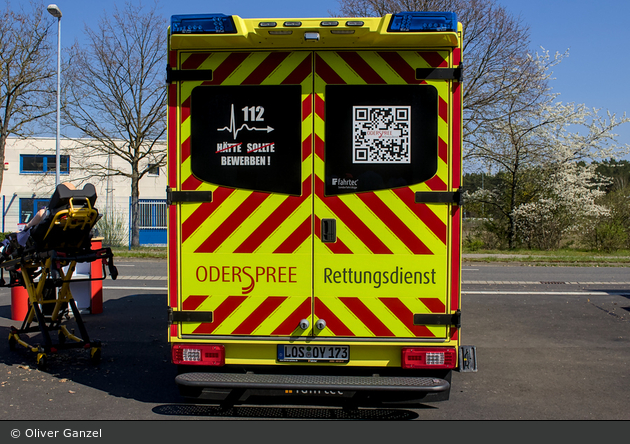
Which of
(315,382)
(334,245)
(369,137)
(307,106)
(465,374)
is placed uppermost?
(307,106)

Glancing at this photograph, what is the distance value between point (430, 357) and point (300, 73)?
2366mm

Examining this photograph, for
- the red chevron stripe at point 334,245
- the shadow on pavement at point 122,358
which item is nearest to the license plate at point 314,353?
the red chevron stripe at point 334,245

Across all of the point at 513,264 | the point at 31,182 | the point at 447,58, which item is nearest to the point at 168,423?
the point at 447,58

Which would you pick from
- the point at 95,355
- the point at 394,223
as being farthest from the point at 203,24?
the point at 95,355

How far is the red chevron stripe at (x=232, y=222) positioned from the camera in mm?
4316

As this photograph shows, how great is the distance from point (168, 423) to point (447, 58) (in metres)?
3.54

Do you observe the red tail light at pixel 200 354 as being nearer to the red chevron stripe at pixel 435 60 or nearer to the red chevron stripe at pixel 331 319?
the red chevron stripe at pixel 331 319

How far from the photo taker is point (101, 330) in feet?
25.4

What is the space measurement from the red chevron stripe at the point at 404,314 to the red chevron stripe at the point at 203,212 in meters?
1.44

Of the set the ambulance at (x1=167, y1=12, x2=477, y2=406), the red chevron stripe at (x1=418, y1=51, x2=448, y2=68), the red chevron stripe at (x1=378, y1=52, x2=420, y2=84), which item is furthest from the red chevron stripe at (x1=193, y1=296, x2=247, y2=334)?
the red chevron stripe at (x1=418, y1=51, x2=448, y2=68)

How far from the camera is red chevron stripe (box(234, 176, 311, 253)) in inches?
168

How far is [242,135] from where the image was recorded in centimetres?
432

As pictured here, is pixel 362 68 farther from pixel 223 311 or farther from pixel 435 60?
pixel 223 311

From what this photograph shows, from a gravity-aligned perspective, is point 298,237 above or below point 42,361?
above
